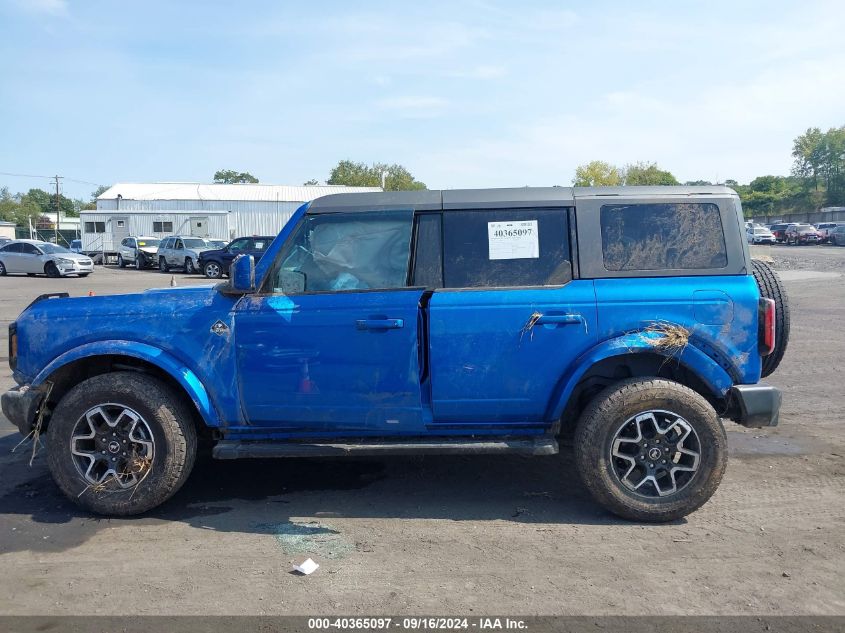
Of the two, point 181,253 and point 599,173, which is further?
point 599,173

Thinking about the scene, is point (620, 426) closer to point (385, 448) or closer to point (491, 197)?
point (385, 448)

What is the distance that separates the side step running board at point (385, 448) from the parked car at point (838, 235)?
52240 mm

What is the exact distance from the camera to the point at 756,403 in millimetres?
4449

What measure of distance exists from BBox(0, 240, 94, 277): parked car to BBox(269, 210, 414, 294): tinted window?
2768 centimetres

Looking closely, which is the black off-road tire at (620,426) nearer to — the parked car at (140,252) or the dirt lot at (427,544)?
the dirt lot at (427,544)

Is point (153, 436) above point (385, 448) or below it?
above

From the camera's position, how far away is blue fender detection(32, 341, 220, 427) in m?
4.47

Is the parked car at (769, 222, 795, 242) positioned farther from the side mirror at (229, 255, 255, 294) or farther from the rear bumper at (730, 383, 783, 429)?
the side mirror at (229, 255, 255, 294)

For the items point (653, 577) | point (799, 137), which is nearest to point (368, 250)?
point (653, 577)

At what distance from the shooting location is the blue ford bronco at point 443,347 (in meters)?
4.45

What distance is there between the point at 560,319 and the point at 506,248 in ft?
1.91

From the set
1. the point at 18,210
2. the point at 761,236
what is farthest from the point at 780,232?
the point at 18,210

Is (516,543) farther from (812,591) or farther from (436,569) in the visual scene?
(812,591)

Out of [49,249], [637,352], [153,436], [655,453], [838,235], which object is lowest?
[655,453]
